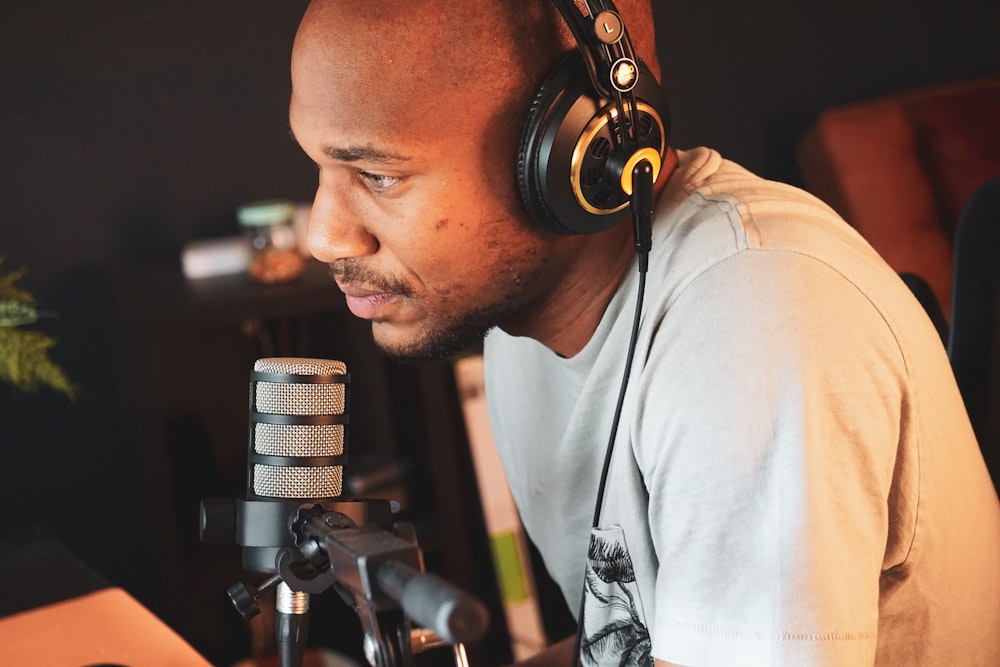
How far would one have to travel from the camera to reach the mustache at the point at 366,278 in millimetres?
1008

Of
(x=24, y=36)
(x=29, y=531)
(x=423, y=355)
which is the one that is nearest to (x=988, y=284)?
(x=423, y=355)

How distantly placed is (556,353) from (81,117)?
1.51 m

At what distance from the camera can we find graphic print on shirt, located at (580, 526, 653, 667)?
998 millimetres

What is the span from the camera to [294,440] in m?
0.82

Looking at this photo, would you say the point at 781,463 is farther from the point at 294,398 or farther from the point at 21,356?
the point at 21,356

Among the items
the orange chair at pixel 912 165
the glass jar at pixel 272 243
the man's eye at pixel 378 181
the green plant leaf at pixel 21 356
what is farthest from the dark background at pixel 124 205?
the man's eye at pixel 378 181

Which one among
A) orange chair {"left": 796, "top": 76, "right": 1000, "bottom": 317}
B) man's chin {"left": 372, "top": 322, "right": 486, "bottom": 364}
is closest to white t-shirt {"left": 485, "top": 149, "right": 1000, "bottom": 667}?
man's chin {"left": 372, "top": 322, "right": 486, "bottom": 364}

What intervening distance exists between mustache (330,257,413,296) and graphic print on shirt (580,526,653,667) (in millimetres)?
286

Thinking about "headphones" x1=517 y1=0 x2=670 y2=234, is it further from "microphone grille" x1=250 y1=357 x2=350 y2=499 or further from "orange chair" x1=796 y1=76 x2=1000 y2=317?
"orange chair" x1=796 y1=76 x2=1000 y2=317

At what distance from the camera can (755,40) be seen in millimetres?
2887

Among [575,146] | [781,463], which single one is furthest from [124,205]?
[781,463]

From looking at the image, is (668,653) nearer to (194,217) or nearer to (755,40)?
(194,217)

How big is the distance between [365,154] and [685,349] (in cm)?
32

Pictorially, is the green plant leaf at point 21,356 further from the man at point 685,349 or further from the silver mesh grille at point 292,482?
the silver mesh grille at point 292,482
